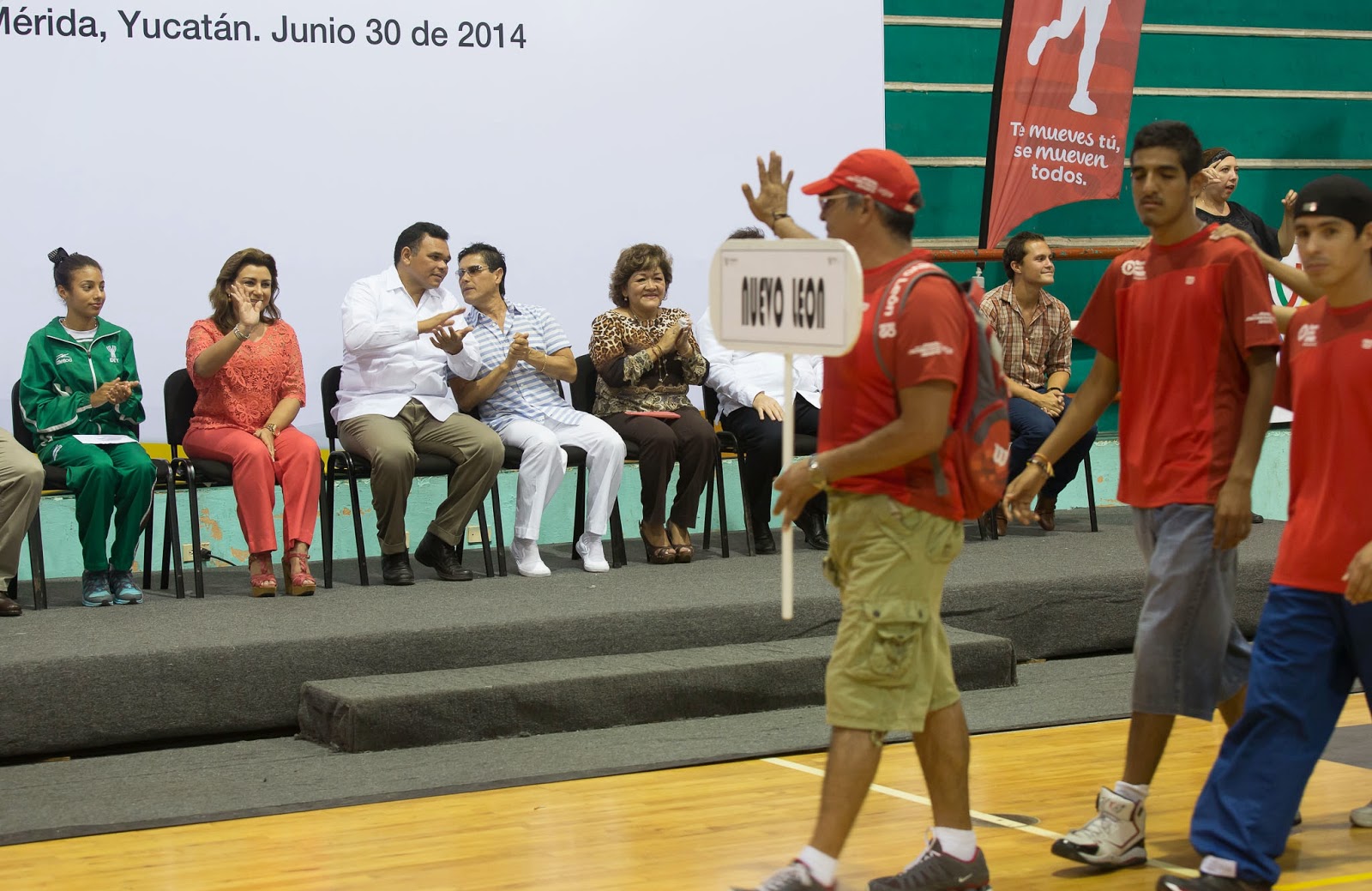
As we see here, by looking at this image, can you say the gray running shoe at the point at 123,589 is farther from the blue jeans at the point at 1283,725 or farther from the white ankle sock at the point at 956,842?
the blue jeans at the point at 1283,725

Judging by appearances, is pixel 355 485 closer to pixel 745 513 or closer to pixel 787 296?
pixel 745 513

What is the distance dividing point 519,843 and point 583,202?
4.06 metres

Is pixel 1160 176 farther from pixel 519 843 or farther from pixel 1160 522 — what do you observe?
pixel 519 843

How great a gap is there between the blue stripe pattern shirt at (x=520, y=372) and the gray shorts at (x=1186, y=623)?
3.28 metres

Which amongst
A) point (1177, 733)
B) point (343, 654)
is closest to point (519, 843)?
point (343, 654)

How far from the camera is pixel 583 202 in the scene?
277 inches

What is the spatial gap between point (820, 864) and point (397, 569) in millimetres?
3157

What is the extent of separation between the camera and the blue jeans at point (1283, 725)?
2.84m

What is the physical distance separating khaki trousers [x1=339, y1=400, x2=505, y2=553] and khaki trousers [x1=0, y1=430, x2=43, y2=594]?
42.9 inches

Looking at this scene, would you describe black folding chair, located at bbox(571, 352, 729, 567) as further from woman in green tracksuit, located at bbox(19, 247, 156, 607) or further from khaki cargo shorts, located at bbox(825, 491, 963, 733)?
khaki cargo shorts, located at bbox(825, 491, 963, 733)

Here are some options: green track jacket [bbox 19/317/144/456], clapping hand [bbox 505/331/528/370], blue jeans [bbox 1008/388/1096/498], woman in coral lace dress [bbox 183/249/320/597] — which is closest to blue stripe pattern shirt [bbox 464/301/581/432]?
clapping hand [bbox 505/331/528/370]

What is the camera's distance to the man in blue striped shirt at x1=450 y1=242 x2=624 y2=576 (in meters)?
5.90

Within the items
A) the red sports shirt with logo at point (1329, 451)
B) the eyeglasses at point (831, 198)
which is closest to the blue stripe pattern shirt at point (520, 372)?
the eyeglasses at point (831, 198)

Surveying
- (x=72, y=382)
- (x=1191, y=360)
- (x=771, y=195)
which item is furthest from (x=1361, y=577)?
(x=72, y=382)
